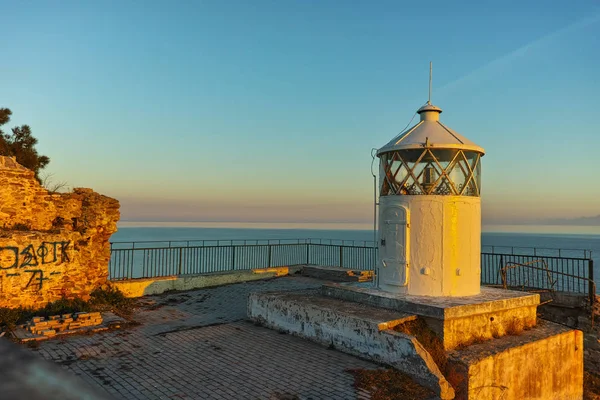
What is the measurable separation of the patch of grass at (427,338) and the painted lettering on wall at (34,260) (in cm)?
876

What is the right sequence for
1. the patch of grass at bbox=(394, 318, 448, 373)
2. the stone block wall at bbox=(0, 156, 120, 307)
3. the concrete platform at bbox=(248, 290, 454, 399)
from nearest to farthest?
the concrete platform at bbox=(248, 290, 454, 399), the patch of grass at bbox=(394, 318, 448, 373), the stone block wall at bbox=(0, 156, 120, 307)

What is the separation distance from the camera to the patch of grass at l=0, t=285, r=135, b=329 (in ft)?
32.9

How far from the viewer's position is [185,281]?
50.9 feet

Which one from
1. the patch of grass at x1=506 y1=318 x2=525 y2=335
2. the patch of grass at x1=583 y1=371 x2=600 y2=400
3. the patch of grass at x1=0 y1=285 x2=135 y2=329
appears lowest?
the patch of grass at x1=583 y1=371 x2=600 y2=400

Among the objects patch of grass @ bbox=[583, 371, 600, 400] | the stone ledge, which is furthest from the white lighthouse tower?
patch of grass @ bbox=[583, 371, 600, 400]

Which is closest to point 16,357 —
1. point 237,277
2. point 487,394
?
point 487,394

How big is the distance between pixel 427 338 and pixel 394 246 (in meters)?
2.59

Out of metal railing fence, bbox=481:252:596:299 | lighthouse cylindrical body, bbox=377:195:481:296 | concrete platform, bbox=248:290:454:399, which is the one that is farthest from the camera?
metal railing fence, bbox=481:252:596:299

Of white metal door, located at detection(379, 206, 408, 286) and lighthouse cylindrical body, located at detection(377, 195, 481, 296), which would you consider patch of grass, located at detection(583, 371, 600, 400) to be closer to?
lighthouse cylindrical body, located at detection(377, 195, 481, 296)

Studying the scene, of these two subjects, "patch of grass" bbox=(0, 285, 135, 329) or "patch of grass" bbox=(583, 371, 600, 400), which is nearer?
"patch of grass" bbox=(0, 285, 135, 329)

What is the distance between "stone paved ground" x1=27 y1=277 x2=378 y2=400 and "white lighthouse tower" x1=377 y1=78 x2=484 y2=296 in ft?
8.93

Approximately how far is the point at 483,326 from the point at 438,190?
3.13 m

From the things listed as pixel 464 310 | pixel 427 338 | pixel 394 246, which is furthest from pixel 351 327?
pixel 394 246

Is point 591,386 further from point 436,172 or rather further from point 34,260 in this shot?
point 34,260
